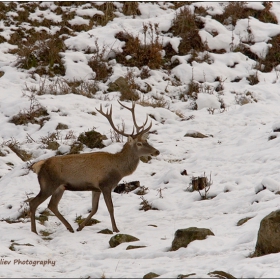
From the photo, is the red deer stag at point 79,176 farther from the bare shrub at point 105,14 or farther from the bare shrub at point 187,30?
the bare shrub at point 105,14

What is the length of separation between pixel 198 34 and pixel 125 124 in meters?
6.14

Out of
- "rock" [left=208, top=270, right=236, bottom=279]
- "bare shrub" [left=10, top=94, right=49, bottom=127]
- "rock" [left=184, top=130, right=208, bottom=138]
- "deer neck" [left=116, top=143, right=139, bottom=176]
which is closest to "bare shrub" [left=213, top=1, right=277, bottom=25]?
"rock" [left=184, top=130, right=208, bottom=138]

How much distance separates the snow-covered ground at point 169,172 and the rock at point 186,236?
13 cm

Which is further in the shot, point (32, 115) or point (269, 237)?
point (32, 115)

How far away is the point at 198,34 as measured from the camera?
57.1ft

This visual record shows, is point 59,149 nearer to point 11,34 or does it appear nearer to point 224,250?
point 224,250

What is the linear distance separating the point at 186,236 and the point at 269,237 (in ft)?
4.04

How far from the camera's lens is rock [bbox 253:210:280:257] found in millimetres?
5438

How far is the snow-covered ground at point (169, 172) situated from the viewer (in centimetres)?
604

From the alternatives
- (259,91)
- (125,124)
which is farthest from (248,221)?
(259,91)

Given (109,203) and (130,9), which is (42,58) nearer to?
(130,9)

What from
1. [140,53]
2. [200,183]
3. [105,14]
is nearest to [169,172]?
[200,183]

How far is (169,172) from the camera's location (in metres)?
10.1

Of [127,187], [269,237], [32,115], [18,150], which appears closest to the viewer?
[269,237]
